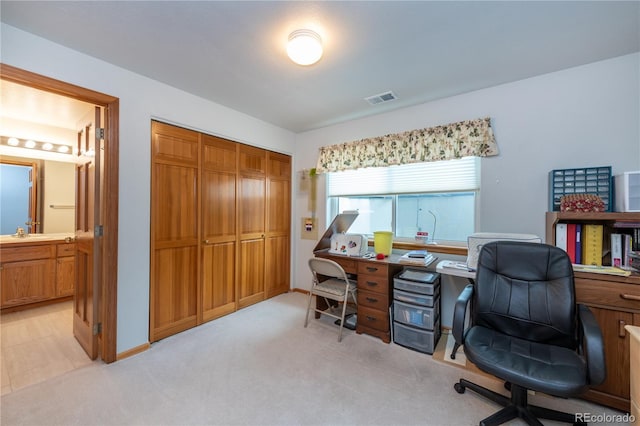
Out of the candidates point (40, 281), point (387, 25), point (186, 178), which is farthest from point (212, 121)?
point (40, 281)

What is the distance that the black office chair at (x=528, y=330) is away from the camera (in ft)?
4.09

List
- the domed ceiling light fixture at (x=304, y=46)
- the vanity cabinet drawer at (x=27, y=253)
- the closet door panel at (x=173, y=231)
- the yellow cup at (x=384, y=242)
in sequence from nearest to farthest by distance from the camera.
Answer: the domed ceiling light fixture at (x=304, y=46)
the closet door panel at (x=173, y=231)
the yellow cup at (x=384, y=242)
the vanity cabinet drawer at (x=27, y=253)

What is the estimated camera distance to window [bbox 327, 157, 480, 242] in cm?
266

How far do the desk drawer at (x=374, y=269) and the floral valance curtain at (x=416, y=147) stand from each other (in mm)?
1191

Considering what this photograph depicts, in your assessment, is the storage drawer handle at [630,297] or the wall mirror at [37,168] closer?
the storage drawer handle at [630,297]

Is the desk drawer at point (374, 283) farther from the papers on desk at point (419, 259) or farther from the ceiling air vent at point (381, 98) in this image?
the ceiling air vent at point (381, 98)

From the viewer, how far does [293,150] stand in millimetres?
3916

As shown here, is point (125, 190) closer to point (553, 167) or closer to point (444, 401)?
point (444, 401)

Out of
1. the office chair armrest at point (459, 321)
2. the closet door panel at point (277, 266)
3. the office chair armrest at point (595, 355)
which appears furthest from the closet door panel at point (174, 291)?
the office chair armrest at point (595, 355)

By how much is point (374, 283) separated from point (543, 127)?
2.05 meters

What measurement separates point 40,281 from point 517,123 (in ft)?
18.6

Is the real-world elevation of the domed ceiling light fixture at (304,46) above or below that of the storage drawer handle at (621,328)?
above

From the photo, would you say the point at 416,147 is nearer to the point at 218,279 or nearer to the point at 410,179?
the point at 410,179

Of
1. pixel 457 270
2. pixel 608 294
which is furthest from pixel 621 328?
pixel 457 270
